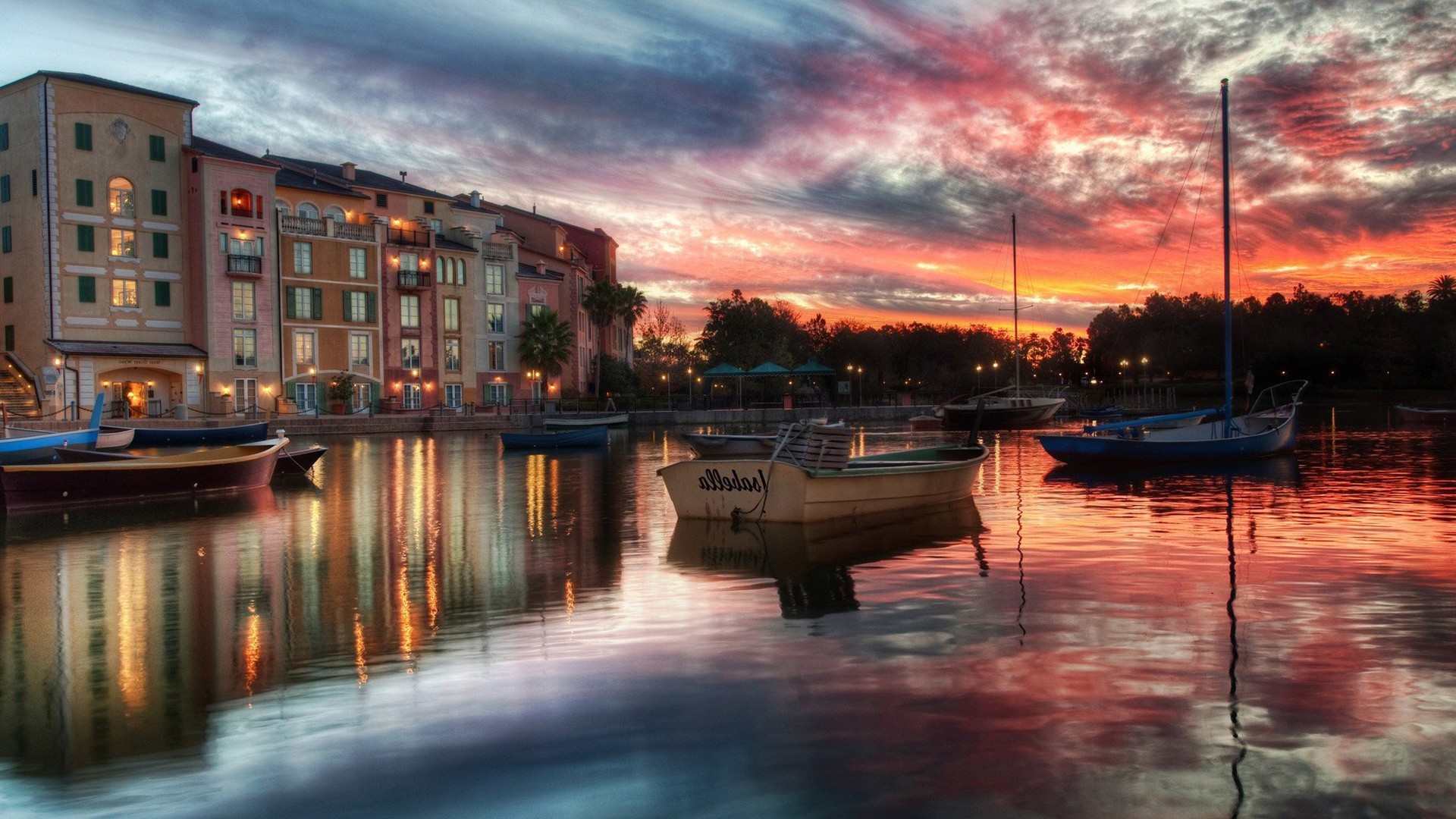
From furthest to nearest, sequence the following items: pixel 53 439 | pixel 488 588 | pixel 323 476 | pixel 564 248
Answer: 1. pixel 564 248
2. pixel 323 476
3. pixel 53 439
4. pixel 488 588

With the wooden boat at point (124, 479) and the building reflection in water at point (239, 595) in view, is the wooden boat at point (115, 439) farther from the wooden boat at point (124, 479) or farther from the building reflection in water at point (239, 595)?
the building reflection in water at point (239, 595)

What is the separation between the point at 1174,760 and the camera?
5.93 m

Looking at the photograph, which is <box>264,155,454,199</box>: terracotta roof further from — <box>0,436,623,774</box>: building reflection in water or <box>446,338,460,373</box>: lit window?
<box>0,436,623,774</box>: building reflection in water

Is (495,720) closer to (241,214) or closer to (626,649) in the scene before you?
(626,649)

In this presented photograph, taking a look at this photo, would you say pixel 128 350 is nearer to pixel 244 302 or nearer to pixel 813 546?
pixel 244 302

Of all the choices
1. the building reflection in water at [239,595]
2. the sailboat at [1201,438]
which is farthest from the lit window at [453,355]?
the sailboat at [1201,438]

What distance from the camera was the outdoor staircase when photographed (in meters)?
45.8

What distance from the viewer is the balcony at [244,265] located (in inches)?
2235

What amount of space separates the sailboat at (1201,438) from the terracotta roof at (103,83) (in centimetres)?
4996

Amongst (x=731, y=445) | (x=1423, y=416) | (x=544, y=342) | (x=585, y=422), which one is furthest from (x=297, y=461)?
(x=1423, y=416)

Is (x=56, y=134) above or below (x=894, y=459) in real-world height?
above

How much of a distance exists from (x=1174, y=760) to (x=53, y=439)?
28.7 m

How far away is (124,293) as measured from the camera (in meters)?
54.3

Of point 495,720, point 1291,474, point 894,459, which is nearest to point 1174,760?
point 495,720
